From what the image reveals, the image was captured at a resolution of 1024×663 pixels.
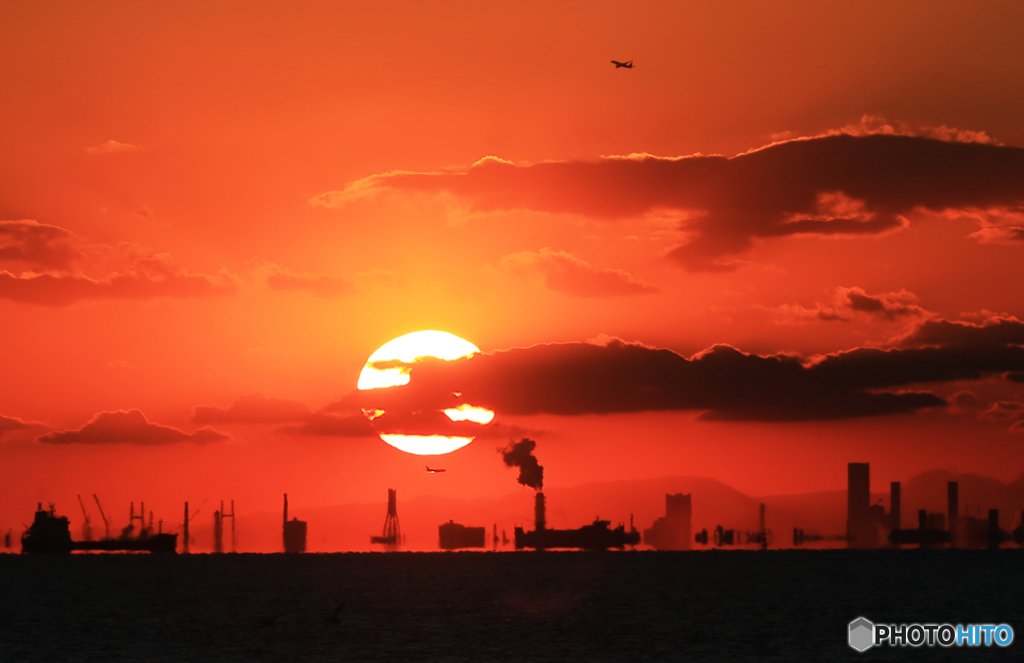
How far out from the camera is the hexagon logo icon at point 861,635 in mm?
135875

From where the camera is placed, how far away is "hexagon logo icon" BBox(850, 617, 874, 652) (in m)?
136

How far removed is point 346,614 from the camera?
7298 inches

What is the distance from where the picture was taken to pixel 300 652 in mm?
131750

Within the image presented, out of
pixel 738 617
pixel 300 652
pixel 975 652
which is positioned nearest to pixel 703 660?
pixel 975 652

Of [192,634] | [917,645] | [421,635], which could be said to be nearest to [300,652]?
[421,635]

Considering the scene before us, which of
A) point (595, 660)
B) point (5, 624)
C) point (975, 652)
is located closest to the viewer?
point (595, 660)

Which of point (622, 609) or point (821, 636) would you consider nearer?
point (821, 636)

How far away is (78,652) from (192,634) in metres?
25.6

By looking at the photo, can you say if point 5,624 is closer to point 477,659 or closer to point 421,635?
point 421,635

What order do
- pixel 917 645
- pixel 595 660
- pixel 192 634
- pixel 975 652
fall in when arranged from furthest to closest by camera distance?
pixel 192 634 → pixel 917 645 → pixel 975 652 → pixel 595 660

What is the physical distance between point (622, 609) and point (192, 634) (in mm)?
72907

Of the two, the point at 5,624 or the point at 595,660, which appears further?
the point at 5,624

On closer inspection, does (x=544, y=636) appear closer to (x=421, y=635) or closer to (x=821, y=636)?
(x=421, y=635)

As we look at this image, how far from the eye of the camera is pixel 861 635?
486 ft
